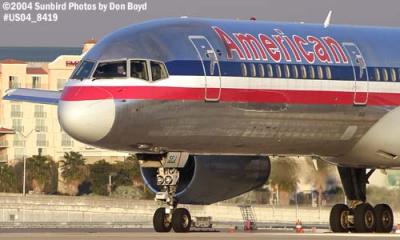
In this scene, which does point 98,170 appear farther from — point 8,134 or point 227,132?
point 227,132

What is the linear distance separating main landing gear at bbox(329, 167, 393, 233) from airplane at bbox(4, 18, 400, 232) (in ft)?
0.13

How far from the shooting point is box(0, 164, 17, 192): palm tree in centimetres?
13112

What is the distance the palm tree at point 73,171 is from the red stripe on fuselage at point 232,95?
3198 inches

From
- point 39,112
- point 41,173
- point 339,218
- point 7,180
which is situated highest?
point 39,112

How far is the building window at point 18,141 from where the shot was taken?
599 ft

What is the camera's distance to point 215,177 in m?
46.2

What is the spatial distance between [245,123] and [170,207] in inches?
116

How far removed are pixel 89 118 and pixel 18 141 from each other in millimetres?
143322

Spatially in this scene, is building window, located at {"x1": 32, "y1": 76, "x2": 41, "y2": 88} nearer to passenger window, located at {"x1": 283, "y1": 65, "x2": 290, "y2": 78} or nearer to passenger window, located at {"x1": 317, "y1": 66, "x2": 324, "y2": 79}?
passenger window, located at {"x1": 317, "y1": 66, "x2": 324, "y2": 79}

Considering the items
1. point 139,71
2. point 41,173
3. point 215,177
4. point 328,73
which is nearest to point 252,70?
point 328,73

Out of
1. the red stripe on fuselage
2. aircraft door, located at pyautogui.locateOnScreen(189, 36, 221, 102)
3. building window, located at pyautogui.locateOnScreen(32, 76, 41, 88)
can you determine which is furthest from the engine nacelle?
building window, located at pyautogui.locateOnScreen(32, 76, 41, 88)

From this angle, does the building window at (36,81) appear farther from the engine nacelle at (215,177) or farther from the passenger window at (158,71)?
the passenger window at (158,71)

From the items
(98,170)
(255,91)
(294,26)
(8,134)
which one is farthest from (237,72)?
(8,134)

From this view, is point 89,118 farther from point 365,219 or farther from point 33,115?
point 33,115
